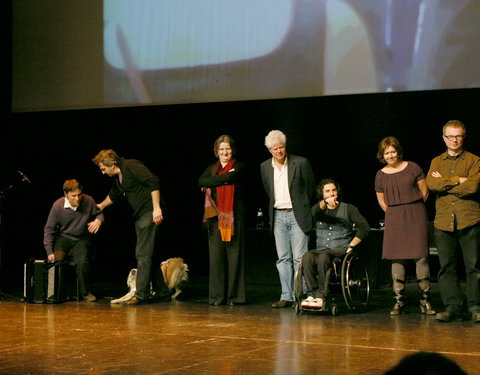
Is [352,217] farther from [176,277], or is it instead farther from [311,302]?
[176,277]

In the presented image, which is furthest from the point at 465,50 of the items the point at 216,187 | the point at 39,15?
the point at 39,15

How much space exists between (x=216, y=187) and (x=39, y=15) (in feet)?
10.5

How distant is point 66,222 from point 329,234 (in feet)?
7.46

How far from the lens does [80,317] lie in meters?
5.15

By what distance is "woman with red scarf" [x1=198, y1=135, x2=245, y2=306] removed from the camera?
5.78 m

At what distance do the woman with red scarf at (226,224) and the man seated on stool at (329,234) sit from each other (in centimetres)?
68

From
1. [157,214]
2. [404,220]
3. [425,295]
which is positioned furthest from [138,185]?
[425,295]

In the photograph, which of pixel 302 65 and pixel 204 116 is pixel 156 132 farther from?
pixel 302 65

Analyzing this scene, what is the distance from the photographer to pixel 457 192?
4.77 metres

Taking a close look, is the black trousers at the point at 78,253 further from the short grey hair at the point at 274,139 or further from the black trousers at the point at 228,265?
the short grey hair at the point at 274,139

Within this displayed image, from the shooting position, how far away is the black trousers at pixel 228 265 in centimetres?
581

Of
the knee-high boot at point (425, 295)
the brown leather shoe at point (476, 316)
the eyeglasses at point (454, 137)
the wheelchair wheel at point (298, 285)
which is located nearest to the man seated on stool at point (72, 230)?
the wheelchair wheel at point (298, 285)

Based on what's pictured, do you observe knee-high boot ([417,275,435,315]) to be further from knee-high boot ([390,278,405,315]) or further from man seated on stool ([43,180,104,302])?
man seated on stool ([43,180,104,302])

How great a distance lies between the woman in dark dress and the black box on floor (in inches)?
104
